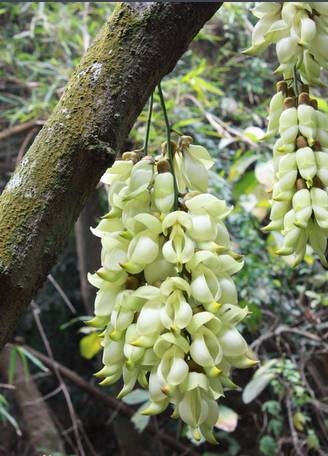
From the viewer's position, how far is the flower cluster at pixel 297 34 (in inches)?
18.8

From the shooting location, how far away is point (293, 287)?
5.74ft

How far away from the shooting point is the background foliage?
1501 mm

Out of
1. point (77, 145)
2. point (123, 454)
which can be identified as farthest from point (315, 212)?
point (123, 454)

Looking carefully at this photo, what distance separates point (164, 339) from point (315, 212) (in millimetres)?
196

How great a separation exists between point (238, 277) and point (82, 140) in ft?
3.55

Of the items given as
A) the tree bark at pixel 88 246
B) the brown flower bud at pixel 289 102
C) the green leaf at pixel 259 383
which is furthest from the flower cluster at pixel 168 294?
the tree bark at pixel 88 246

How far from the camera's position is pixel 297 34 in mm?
479

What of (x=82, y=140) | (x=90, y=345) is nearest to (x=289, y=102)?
(x=82, y=140)

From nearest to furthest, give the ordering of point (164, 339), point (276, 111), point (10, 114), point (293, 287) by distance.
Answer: point (164, 339) → point (276, 111) → point (293, 287) → point (10, 114)

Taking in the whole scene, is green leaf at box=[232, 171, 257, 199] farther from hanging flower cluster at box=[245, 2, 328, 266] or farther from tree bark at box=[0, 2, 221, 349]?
tree bark at box=[0, 2, 221, 349]

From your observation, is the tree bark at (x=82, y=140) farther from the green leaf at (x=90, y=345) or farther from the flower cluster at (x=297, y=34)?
the green leaf at (x=90, y=345)

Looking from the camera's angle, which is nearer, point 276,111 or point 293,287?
point 276,111

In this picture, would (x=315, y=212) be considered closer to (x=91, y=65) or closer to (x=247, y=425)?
(x=91, y=65)

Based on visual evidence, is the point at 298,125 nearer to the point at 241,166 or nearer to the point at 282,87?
the point at 282,87
